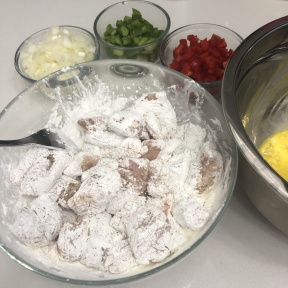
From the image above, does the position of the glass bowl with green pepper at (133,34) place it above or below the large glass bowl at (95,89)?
above

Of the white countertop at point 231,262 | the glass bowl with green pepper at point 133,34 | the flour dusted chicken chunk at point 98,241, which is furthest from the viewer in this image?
the glass bowl with green pepper at point 133,34

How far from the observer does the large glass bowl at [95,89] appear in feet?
3.27

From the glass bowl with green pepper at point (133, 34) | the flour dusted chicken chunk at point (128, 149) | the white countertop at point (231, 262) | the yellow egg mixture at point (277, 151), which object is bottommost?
the white countertop at point (231, 262)

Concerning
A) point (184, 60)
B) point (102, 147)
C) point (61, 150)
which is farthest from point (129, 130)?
point (184, 60)

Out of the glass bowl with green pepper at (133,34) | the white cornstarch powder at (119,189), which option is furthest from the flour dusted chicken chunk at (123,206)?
the glass bowl with green pepper at (133,34)

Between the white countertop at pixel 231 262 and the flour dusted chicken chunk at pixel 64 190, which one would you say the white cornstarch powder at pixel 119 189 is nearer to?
the flour dusted chicken chunk at pixel 64 190

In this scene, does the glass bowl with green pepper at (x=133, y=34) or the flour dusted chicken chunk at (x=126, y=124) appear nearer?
the flour dusted chicken chunk at (x=126, y=124)

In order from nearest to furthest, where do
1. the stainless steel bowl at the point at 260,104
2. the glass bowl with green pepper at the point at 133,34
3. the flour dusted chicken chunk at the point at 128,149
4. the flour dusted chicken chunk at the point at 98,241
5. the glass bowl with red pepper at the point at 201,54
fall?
1. the stainless steel bowl at the point at 260,104
2. the flour dusted chicken chunk at the point at 98,241
3. the flour dusted chicken chunk at the point at 128,149
4. the glass bowl with red pepper at the point at 201,54
5. the glass bowl with green pepper at the point at 133,34

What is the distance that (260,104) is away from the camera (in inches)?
49.7

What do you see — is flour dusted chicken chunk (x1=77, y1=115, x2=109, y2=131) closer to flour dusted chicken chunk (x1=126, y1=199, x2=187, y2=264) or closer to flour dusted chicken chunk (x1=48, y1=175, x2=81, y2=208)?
flour dusted chicken chunk (x1=48, y1=175, x2=81, y2=208)

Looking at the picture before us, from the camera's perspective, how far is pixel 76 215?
1.08 metres

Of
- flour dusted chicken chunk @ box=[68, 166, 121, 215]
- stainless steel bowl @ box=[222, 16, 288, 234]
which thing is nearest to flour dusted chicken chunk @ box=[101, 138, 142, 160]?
flour dusted chicken chunk @ box=[68, 166, 121, 215]

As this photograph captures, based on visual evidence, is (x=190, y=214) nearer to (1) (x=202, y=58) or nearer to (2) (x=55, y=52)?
(1) (x=202, y=58)

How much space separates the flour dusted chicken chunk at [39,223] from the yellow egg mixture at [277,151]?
619mm
